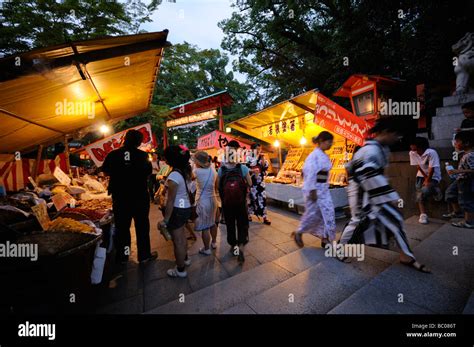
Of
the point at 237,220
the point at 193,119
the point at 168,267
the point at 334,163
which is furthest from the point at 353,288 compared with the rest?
the point at 193,119

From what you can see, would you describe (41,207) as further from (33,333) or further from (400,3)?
(400,3)

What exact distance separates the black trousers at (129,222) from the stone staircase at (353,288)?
1635mm

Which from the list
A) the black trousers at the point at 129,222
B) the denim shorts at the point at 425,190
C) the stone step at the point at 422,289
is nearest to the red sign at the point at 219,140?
the black trousers at the point at 129,222

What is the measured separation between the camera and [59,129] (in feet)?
21.3

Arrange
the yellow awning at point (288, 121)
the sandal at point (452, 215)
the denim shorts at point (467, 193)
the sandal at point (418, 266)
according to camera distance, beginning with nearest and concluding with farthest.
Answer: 1. the sandal at point (418, 266)
2. the denim shorts at point (467, 193)
3. the sandal at point (452, 215)
4. the yellow awning at point (288, 121)

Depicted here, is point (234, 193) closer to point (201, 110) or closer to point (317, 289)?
point (317, 289)

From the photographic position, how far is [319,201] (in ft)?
13.1

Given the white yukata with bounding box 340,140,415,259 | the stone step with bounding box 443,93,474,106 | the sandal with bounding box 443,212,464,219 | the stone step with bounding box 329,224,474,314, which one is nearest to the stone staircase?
the stone step with bounding box 329,224,474,314

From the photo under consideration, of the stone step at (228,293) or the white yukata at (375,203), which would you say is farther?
the white yukata at (375,203)

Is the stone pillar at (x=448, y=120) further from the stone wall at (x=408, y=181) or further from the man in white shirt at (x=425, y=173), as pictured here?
the man in white shirt at (x=425, y=173)

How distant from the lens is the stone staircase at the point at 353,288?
229 centimetres

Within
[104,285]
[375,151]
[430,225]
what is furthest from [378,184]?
[104,285]

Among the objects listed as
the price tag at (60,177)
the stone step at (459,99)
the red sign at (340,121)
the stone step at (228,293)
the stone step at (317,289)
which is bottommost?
the stone step at (228,293)

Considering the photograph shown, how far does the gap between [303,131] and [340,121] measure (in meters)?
3.35
